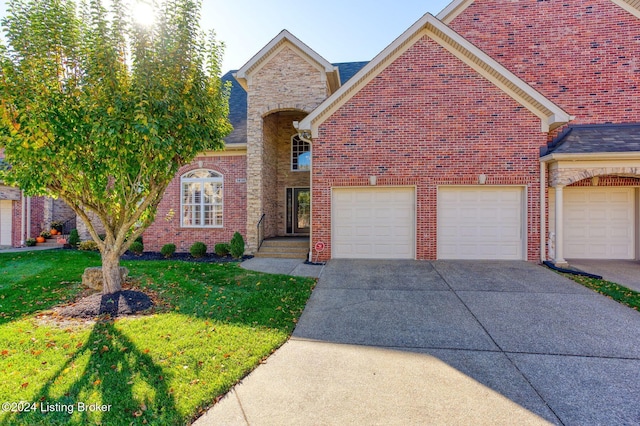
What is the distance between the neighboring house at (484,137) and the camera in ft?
27.1

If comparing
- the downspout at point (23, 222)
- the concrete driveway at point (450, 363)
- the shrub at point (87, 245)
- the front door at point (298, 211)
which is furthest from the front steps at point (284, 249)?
the downspout at point (23, 222)

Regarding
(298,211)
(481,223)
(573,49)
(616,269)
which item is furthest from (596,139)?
(298,211)

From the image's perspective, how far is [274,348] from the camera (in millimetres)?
3678

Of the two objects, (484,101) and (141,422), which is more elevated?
(484,101)

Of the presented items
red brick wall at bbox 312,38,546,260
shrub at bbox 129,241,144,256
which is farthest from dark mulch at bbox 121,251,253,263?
red brick wall at bbox 312,38,546,260

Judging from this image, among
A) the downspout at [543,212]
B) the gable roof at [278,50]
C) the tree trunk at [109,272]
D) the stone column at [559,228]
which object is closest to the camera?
the tree trunk at [109,272]

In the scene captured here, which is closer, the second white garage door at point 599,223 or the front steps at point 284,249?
the second white garage door at point 599,223

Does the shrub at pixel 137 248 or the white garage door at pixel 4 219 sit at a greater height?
the white garage door at pixel 4 219

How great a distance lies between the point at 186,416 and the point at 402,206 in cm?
765

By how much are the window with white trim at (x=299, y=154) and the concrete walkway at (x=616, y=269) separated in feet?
33.3

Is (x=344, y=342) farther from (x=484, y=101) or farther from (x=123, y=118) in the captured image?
(x=484, y=101)

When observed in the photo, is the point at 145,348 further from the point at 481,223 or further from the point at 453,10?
the point at 453,10

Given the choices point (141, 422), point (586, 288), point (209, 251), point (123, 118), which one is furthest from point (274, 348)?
point (209, 251)

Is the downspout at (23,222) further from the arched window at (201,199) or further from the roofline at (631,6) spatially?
the roofline at (631,6)
